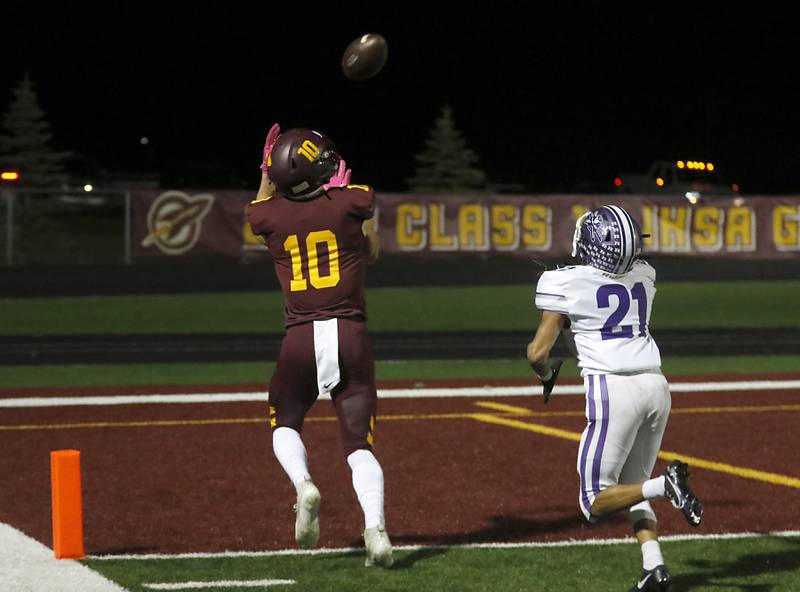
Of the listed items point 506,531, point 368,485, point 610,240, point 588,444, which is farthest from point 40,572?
point 610,240

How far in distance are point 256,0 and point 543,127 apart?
17.1 metres

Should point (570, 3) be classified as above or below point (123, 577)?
above

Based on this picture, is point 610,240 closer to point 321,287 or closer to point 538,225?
point 321,287

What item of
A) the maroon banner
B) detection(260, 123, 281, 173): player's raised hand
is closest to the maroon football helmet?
detection(260, 123, 281, 173): player's raised hand

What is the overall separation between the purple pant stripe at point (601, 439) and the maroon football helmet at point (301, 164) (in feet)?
5.23

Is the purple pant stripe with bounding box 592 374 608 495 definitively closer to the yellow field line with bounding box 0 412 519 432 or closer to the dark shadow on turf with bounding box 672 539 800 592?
the dark shadow on turf with bounding box 672 539 800 592

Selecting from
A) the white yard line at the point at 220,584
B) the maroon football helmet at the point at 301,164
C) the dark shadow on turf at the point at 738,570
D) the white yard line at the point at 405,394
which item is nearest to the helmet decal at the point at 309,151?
the maroon football helmet at the point at 301,164

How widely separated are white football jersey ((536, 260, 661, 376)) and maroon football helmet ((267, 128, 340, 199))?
117cm

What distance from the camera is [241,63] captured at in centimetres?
7112

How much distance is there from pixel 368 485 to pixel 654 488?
1322 mm

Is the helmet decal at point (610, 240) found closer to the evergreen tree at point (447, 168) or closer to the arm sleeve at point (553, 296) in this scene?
the arm sleeve at point (553, 296)

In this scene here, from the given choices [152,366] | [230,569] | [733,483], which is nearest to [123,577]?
[230,569]

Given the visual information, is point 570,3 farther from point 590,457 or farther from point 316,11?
point 590,457

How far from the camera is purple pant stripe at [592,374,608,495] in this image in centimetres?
581
